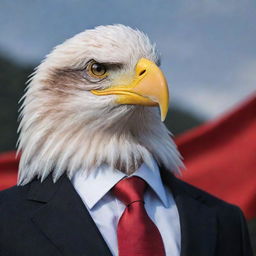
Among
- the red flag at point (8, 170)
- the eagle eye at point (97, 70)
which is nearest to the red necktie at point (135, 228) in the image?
the eagle eye at point (97, 70)

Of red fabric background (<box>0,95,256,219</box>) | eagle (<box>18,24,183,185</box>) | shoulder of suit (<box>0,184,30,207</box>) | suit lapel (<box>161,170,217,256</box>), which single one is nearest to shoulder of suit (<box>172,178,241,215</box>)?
suit lapel (<box>161,170,217,256</box>)

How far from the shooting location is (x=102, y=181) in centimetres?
198

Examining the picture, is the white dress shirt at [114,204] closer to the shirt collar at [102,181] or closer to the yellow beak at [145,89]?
the shirt collar at [102,181]

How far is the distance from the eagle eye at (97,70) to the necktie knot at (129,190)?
0.96 ft

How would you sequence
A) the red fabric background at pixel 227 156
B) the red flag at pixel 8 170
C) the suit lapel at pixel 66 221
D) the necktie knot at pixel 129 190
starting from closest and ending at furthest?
the suit lapel at pixel 66 221 → the necktie knot at pixel 129 190 → the red flag at pixel 8 170 → the red fabric background at pixel 227 156

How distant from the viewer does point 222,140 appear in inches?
130

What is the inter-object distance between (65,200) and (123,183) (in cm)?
16

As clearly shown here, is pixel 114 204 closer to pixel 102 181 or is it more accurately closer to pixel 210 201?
pixel 102 181

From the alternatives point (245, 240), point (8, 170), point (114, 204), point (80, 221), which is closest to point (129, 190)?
point (114, 204)

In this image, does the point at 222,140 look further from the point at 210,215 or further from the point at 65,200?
the point at 65,200

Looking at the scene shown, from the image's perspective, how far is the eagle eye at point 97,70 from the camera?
80.7 inches

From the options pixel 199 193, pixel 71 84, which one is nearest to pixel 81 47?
pixel 71 84

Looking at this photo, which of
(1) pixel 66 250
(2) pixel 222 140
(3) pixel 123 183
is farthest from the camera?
(2) pixel 222 140

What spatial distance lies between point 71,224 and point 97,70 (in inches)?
17.0
